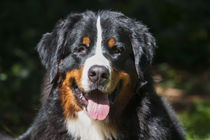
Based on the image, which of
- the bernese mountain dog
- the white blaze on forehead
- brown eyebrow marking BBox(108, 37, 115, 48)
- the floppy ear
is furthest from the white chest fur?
brown eyebrow marking BBox(108, 37, 115, 48)

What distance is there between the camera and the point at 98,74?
445cm

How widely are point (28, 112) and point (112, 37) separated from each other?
3684mm

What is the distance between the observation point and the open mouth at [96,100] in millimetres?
4625

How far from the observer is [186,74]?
37.0 feet

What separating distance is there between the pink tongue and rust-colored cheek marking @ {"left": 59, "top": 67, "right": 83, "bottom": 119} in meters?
0.15

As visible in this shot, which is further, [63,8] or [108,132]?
[63,8]

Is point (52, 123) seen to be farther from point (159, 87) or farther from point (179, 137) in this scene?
point (159, 87)

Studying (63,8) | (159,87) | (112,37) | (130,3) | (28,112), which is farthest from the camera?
(130,3)

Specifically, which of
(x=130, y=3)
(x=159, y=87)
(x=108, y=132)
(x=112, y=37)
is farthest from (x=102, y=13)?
(x=130, y=3)

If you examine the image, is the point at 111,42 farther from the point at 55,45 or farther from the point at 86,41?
the point at 55,45

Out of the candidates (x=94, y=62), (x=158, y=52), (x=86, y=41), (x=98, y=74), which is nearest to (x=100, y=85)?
(x=98, y=74)

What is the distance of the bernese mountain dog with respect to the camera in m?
4.67

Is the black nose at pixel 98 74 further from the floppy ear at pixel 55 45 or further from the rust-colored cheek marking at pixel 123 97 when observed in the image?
the floppy ear at pixel 55 45

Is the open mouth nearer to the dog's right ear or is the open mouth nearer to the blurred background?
the dog's right ear
